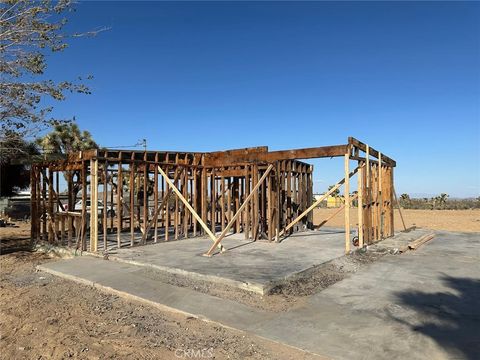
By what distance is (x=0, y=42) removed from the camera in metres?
9.78

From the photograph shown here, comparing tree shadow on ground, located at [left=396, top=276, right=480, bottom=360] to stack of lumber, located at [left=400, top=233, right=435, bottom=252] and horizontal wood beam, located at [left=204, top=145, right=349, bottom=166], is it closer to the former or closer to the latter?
stack of lumber, located at [left=400, top=233, right=435, bottom=252]

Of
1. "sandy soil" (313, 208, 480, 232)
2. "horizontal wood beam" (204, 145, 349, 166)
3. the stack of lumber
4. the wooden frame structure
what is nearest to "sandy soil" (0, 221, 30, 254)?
the wooden frame structure

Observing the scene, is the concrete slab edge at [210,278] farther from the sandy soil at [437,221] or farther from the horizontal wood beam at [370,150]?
the sandy soil at [437,221]

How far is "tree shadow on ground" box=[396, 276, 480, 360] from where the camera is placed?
456 cm

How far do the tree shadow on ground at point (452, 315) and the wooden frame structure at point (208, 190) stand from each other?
3821 millimetres

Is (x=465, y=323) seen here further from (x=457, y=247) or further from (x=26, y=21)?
(x=26, y=21)

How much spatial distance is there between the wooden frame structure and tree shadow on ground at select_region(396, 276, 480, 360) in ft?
12.5

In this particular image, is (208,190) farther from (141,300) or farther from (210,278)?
(141,300)

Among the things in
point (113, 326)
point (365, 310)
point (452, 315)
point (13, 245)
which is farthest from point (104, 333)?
point (13, 245)

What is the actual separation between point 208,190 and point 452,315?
33.7 ft

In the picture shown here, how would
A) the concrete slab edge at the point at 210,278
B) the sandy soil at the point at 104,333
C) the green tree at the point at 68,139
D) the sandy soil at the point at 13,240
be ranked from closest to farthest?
the sandy soil at the point at 104,333 < the concrete slab edge at the point at 210,278 < the sandy soil at the point at 13,240 < the green tree at the point at 68,139

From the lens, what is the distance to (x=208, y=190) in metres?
14.8

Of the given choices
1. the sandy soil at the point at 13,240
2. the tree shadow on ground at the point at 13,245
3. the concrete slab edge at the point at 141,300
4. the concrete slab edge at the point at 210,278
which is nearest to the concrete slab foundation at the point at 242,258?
the concrete slab edge at the point at 210,278

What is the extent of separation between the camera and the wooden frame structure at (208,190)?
35.3 feet
